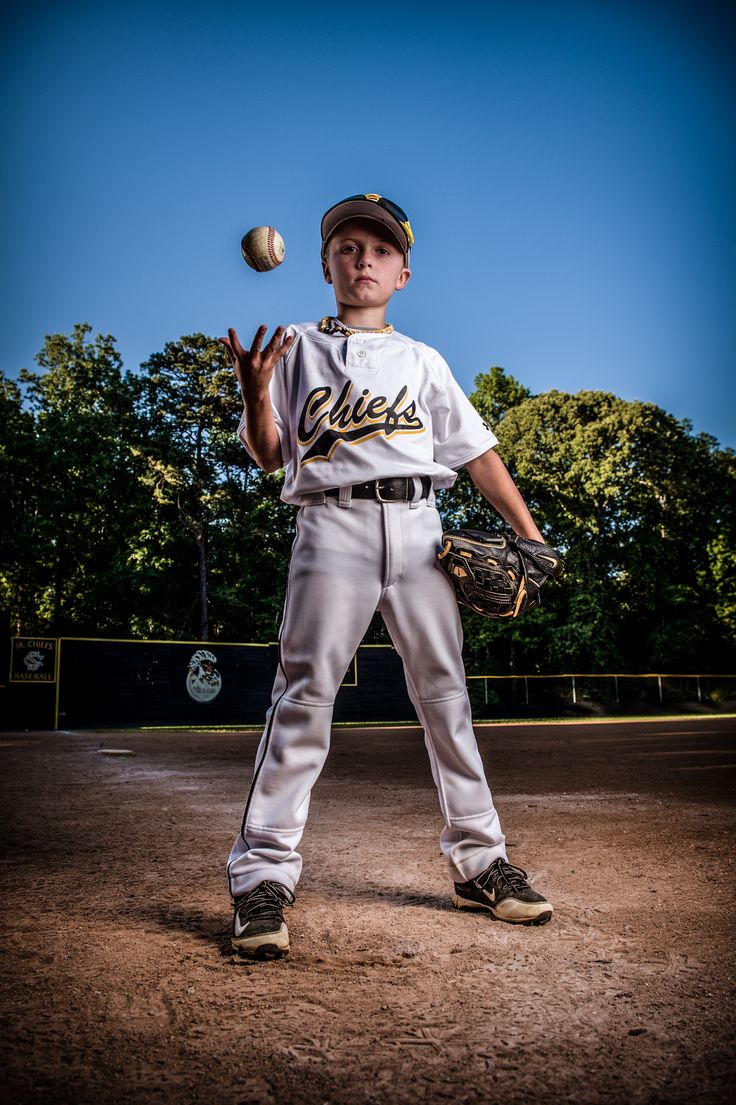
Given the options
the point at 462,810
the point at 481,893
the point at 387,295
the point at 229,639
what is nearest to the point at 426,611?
the point at 462,810

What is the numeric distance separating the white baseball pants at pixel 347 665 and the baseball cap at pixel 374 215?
0.98 meters

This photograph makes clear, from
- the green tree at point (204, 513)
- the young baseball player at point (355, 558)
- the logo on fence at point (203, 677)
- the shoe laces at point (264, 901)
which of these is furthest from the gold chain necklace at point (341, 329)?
the green tree at point (204, 513)

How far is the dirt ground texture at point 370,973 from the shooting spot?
1.33 m

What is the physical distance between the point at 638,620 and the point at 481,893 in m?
32.3

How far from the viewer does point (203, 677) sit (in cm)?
1706

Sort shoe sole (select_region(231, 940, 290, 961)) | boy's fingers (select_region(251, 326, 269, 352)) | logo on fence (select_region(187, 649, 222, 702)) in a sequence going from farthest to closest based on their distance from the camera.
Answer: logo on fence (select_region(187, 649, 222, 702)) < boy's fingers (select_region(251, 326, 269, 352)) < shoe sole (select_region(231, 940, 290, 961))

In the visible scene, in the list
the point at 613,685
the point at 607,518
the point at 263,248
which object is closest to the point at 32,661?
the point at 263,248

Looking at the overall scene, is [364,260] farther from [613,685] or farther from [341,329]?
[613,685]

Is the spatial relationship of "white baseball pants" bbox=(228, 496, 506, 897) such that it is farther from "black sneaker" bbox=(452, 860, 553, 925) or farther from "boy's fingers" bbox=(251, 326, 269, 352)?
"boy's fingers" bbox=(251, 326, 269, 352)

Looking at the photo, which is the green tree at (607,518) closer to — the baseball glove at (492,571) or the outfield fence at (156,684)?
the outfield fence at (156,684)

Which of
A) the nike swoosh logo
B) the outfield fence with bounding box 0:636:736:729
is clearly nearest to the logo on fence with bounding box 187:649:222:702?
the outfield fence with bounding box 0:636:736:729

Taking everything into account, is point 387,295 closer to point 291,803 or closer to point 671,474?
point 291,803

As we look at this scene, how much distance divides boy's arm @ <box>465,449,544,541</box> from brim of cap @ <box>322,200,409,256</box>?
2.59 feet

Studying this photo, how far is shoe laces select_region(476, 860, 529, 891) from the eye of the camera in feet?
7.60
